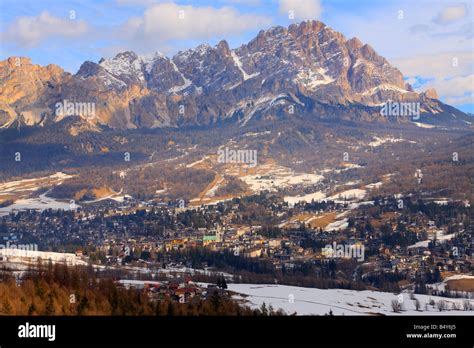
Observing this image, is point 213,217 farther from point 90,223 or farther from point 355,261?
point 355,261

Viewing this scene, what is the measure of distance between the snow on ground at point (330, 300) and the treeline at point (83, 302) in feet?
21.3

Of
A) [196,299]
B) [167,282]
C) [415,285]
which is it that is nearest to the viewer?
[196,299]

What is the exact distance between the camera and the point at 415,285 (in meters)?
80.6

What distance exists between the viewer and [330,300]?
67312 mm

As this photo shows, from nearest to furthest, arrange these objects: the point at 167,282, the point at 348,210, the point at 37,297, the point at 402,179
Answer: the point at 37,297, the point at 167,282, the point at 348,210, the point at 402,179

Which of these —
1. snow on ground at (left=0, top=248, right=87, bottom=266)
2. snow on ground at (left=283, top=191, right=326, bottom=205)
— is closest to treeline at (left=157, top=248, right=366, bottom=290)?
snow on ground at (left=0, top=248, right=87, bottom=266)

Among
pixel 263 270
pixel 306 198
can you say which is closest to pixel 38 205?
pixel 306 198

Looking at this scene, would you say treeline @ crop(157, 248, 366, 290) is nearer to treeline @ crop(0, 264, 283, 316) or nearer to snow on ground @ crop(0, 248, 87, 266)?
snow on ground @ crop(0, 248, 87, 266)

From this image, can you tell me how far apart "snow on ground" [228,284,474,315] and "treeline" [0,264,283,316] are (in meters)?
6.49

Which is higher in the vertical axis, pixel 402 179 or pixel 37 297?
pixel 402 179

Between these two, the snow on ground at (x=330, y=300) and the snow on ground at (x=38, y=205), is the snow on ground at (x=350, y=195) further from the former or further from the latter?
the snow on ground at (x=330, y=300)

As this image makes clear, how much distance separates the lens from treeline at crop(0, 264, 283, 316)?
143 ft
